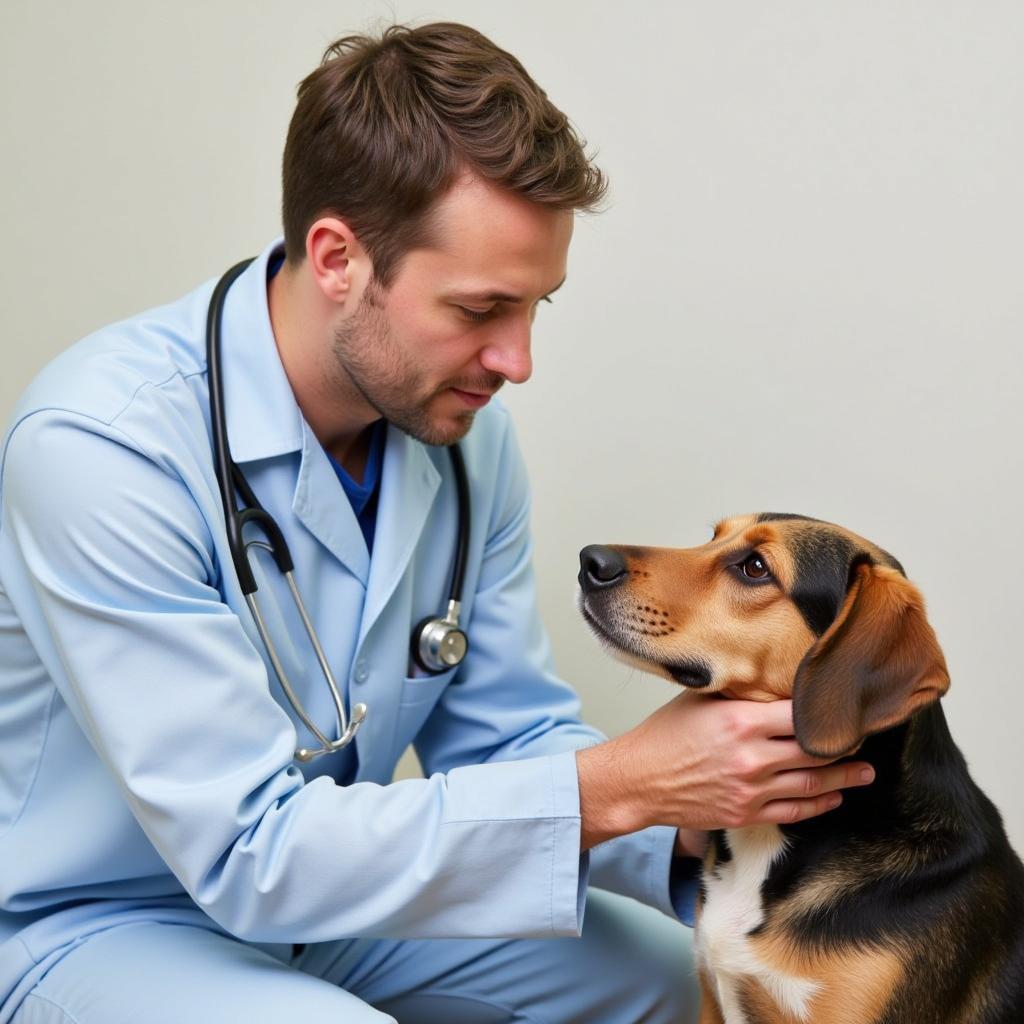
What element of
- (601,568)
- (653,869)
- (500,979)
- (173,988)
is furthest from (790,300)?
(173,988)

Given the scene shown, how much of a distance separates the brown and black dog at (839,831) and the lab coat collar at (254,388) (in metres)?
0.55

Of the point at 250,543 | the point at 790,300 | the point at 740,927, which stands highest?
the point at 790,300

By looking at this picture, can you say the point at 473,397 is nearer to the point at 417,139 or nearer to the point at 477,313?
the point at 477,313

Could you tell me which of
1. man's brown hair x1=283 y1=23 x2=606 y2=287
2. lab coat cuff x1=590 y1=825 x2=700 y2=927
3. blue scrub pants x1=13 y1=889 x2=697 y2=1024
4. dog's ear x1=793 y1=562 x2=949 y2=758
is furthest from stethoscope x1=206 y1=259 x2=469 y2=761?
dog's ear x1=793 y1=562 x2=949 y2=758

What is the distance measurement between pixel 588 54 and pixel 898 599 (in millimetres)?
1595

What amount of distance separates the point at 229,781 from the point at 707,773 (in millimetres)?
636

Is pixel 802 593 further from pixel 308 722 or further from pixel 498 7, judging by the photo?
pixel 498 7

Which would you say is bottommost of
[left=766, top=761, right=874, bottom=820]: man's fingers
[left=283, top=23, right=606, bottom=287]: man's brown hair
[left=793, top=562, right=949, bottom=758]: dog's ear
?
[left=766, top=761, right=874, bottom=820]: man's fingers

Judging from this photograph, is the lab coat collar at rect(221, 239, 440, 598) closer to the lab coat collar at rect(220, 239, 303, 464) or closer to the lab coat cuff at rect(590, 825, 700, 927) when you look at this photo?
the lab coat collar at rect(220, 239, 303, 464)

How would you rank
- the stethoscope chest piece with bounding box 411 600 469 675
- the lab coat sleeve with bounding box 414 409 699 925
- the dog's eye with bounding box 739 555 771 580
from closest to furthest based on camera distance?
the dog's eye with bounding box 739 555 771 580
the stethoscope chest piece with bounding box 411 600 469 675
the lab coat sleeve with bounding box 414 409 699 925

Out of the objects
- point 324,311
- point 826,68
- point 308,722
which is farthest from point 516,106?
point 308,722

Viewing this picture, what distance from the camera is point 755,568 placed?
1.79m

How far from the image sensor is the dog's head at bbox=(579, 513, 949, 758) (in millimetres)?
1547

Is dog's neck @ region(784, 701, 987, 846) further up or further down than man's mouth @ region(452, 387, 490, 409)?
further down
